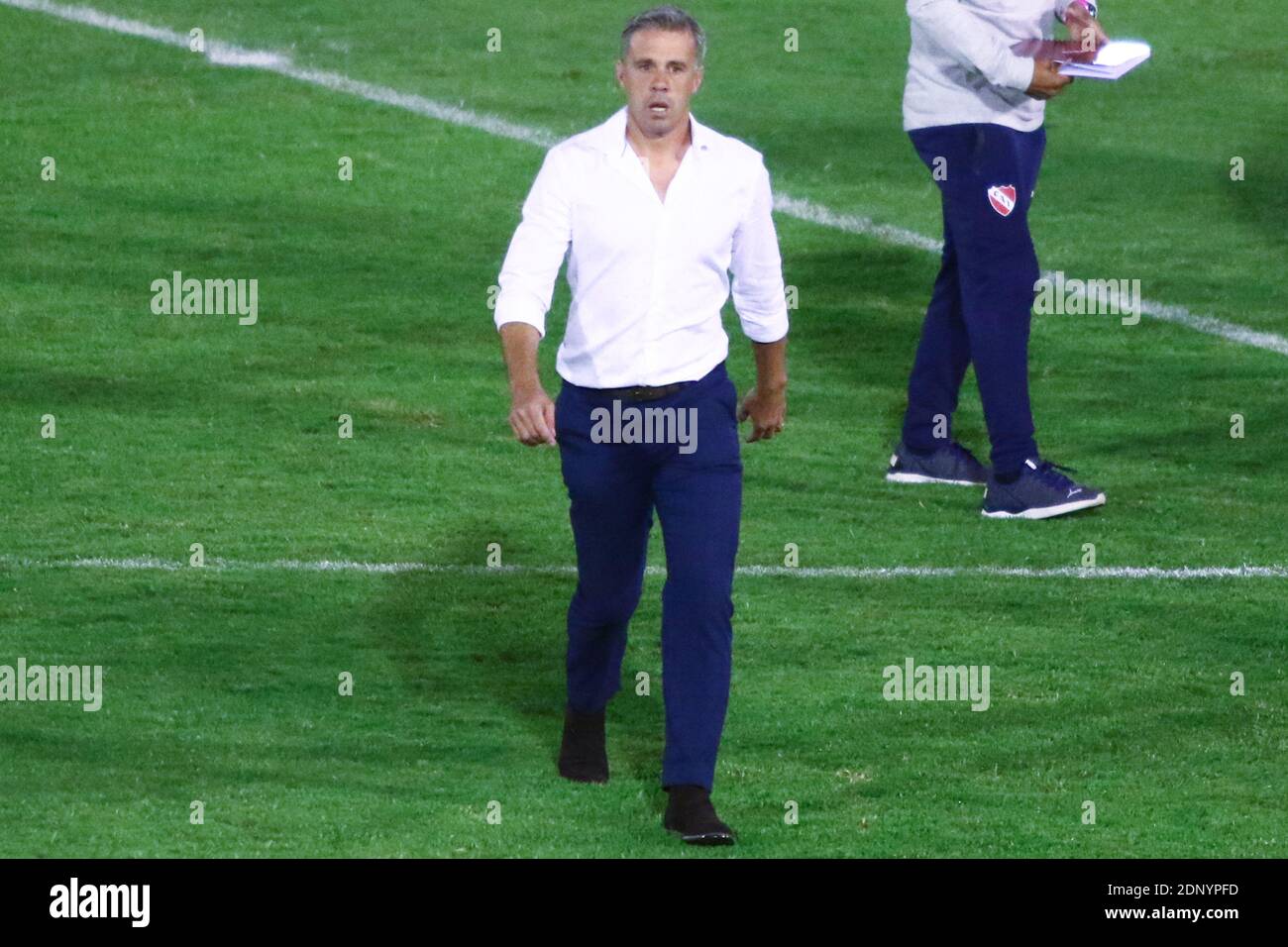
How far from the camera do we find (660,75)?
715 cm

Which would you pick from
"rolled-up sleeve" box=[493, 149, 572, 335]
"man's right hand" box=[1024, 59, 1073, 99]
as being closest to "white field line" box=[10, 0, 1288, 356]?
"man's right hand" box=[1024, 59, 1073, 99]

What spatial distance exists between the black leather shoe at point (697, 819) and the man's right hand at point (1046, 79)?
3975 mm

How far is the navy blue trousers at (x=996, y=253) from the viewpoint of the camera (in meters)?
10.5

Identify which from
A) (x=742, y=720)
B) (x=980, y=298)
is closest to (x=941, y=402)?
(x=980, y=298)

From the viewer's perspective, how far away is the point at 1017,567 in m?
10.1

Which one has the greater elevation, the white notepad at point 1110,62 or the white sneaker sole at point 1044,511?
the white notepad at point 1110,62

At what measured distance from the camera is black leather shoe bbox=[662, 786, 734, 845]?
23.7ft

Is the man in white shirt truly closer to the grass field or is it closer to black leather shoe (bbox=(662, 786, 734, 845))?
black leather shoe (bbox=(662, 786, 734, 845))

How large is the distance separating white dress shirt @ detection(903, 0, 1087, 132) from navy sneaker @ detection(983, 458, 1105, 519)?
1.33 m
